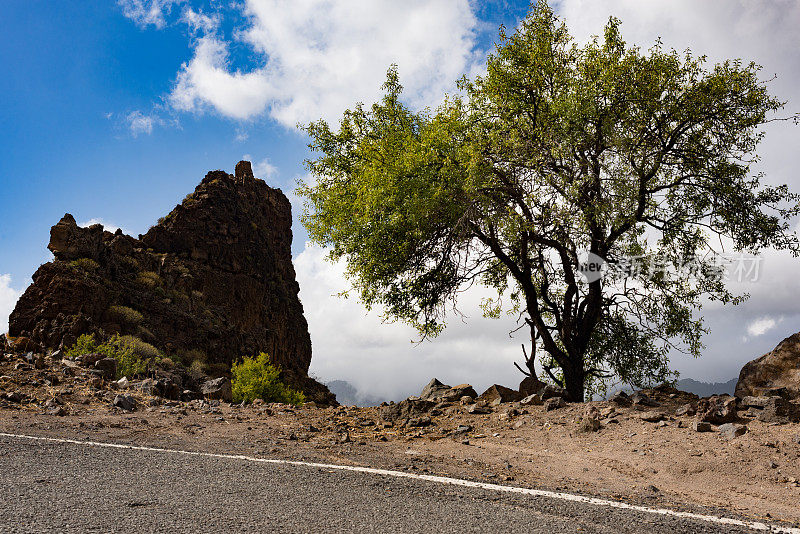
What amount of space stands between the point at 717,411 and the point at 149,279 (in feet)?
117

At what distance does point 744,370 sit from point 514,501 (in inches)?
432

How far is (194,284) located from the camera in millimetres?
43000

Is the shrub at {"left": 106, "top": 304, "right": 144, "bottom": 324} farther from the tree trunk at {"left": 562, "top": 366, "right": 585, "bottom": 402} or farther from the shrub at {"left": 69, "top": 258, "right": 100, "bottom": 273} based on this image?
the tree trunk at {"left": 562, "top": 366, "right": 585, "bottom": 402}

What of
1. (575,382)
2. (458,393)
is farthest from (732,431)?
(458,393)

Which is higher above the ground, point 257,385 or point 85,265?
point 85,265

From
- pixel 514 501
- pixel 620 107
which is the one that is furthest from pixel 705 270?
pixel 514 501

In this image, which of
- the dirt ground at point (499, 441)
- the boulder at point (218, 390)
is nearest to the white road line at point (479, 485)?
the dirt ground at point (499, 441)

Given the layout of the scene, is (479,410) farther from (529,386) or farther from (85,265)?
(85,265)

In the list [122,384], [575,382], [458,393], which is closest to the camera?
[458,393]

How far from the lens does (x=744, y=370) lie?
43.7ft

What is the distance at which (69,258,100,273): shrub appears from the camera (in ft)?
90.1

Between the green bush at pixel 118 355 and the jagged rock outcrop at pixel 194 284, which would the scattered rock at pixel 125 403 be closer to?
the green bush at pixel 118 355

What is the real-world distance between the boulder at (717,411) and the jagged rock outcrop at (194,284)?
21.3 meters

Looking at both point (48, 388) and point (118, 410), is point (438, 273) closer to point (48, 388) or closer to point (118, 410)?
point (118, 410)
